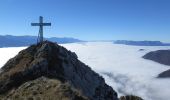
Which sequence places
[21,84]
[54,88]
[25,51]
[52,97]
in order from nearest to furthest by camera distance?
[52,97] → [54,88] → [21,84] → [25,51]

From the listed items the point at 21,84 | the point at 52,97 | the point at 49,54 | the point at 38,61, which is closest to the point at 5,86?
the point at 21,84

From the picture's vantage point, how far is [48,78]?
33.8 m

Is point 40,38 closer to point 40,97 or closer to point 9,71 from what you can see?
point 9,71

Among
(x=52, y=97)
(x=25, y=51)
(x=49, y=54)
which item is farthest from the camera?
(x=25, y=51)

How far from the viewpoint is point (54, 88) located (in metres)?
29.3

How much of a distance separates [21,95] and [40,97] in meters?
3.12

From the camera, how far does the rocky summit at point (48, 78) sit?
96.2 ft

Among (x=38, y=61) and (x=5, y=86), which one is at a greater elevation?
(x=38, y=61)

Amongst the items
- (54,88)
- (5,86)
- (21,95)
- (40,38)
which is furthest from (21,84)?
(40,38)

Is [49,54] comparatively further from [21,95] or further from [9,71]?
[21,95]

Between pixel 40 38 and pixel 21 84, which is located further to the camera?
pixel 40 38

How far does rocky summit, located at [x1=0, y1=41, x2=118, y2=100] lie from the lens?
96.2 ft

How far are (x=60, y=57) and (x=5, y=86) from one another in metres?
8.55

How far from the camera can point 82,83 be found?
39.7m
